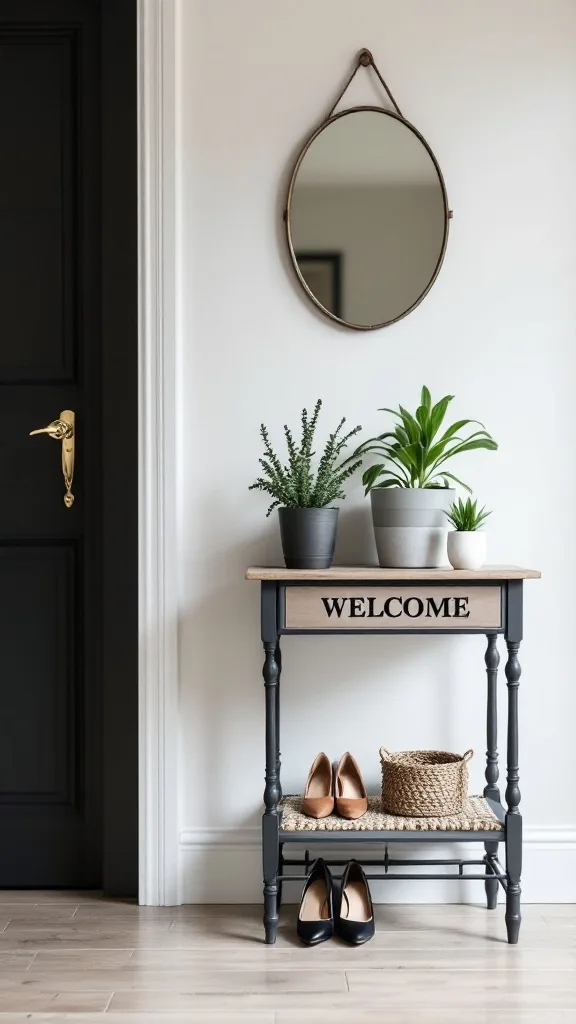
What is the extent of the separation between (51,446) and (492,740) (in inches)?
54.5

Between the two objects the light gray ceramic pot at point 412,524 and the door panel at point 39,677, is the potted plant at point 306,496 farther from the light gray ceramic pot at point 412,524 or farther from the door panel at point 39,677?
the door panel at point 39,677

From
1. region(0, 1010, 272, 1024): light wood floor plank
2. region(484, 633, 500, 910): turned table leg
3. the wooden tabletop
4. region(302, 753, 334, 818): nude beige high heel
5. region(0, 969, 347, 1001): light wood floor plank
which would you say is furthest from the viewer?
region(484, 633, 500, 910): turned table leg

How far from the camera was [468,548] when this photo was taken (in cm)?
201

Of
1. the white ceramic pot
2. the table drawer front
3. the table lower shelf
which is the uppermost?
the white ceramic pot

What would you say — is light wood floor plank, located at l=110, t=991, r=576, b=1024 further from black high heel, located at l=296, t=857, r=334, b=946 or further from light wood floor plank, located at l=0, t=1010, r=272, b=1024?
black high heel, located at l=296, t=857, r=334, b=946

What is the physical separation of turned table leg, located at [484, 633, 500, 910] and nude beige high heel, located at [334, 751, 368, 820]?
0.32 meters

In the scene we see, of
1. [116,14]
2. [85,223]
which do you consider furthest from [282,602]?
[116,14]

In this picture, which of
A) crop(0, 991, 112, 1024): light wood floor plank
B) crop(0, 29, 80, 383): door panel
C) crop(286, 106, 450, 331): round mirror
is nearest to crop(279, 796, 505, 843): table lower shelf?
crop(0, 991, 112, 1024): light wood floor plank

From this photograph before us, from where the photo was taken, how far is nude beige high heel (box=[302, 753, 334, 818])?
204cm

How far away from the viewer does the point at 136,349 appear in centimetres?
229

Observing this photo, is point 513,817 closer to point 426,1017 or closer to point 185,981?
point 426,1017

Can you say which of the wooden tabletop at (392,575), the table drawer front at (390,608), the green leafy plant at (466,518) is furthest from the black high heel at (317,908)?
the green leafy plant at (466,518)

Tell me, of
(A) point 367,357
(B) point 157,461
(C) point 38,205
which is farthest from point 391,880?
(C) point 38,205

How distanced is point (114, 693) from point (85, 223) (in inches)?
49.2
